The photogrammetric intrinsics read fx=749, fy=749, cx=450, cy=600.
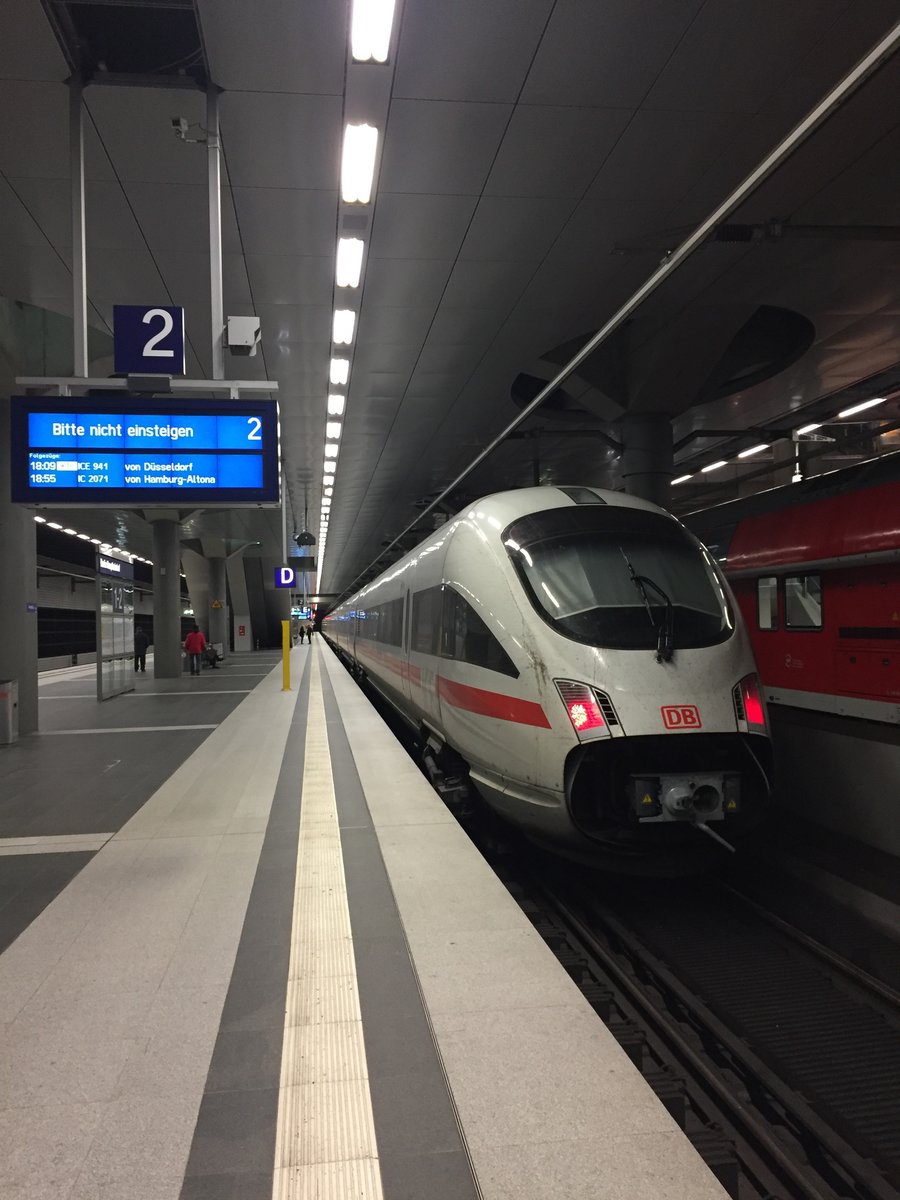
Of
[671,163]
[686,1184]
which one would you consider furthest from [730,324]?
[686,1184]

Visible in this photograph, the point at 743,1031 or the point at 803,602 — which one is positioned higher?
the point at 803,602

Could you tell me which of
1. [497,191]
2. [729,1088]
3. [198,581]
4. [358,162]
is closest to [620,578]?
[729,1088]

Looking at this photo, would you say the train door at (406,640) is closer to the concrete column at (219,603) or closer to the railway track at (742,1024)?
the railway track at (742,1024)

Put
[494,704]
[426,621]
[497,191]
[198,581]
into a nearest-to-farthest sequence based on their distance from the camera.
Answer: [494,704], [497,191], [426,621], [198,581]

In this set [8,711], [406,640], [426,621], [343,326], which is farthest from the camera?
[343,326]

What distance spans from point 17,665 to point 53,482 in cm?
472

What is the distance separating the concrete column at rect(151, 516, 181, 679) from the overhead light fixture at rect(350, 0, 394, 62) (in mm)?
14892

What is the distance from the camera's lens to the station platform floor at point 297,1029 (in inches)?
79.3

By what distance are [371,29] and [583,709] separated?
14.8ft

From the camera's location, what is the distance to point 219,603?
31.5 metres

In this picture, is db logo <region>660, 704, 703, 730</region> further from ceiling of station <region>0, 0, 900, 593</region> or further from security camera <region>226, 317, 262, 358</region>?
security camera <region>226, 317, 262, 358</region>

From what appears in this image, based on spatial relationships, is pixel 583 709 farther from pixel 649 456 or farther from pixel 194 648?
pixel 194 648

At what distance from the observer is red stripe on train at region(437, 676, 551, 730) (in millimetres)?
4691

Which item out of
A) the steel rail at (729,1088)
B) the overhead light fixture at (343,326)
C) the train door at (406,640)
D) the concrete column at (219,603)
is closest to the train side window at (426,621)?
the train door at (406,640)
